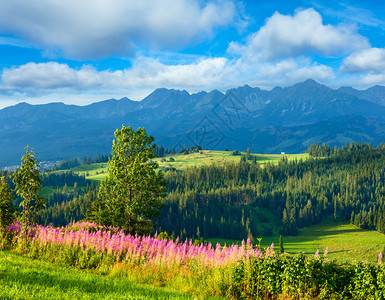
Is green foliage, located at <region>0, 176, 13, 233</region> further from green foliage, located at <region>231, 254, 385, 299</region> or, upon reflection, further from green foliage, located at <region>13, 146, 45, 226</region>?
green foliage, located at <region>231, 254, 385, 299</region>

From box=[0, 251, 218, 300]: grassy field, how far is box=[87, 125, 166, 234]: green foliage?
11.1 m

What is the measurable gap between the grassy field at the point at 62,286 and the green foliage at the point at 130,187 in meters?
11.1

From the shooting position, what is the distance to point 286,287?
1062 cm

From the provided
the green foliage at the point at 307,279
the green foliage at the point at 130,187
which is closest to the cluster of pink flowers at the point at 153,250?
the green foliage at the point at 307,279

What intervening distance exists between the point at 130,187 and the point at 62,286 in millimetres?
13992

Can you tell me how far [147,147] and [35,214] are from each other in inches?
424

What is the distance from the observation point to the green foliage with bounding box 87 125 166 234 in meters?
23.8

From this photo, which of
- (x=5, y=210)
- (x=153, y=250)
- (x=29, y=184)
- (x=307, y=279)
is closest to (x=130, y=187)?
(x=29, y=184)

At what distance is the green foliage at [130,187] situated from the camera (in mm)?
23797

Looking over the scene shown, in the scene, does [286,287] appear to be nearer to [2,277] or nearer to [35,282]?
[35,282]

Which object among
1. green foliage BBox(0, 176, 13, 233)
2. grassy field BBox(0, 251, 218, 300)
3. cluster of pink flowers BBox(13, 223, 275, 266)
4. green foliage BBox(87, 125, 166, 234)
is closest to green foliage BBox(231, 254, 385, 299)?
cluster of pink flowers BBox(13, 223, 275, 266)

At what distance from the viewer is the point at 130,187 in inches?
949

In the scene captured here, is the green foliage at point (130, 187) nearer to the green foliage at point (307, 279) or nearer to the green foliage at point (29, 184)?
the green foliage at point (29, 184)

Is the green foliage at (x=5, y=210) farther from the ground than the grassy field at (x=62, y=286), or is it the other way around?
the green foliage at (x=5, y=210)
